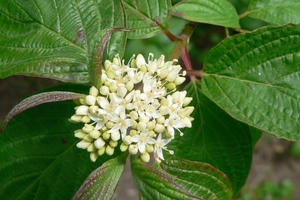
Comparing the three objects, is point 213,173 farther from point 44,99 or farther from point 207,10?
point 207,10

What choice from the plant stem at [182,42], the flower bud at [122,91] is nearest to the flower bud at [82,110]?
the flower bud at [122,91]

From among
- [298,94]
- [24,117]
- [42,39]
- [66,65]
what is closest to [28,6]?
[42,39]

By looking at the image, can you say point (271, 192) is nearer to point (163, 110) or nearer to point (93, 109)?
point (163, 110)

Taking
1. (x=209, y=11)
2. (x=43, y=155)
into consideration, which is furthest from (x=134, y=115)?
(x=209, y=11)

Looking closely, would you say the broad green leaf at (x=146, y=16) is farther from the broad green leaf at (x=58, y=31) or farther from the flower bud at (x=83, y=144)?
the flower bud at (x=83, y=144)

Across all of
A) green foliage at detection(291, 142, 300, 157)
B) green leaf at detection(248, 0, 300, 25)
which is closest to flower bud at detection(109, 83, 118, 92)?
green leaf at detection(248, 0, 300, 25)

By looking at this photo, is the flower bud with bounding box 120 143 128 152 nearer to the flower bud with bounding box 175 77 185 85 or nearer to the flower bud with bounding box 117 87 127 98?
the flower bud with bounding box 117 87 127 98
